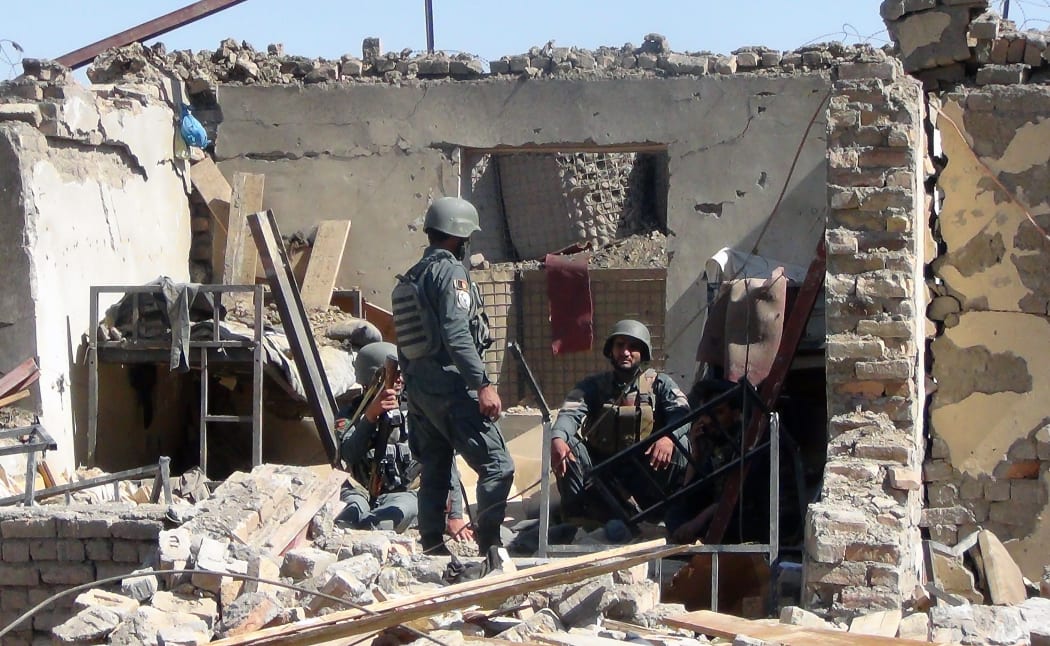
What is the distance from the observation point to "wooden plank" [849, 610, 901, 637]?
471 centimetres

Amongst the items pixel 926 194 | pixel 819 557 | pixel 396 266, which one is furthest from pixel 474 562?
pixel 396 266

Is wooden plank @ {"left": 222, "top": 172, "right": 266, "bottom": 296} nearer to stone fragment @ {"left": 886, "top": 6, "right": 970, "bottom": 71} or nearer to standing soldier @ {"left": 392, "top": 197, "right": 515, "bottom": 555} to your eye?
standing soldier @ {"left": 392, "top": 197, "right": 515, "bottom": 555}

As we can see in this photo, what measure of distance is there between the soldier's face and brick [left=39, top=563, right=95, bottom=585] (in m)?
2.73

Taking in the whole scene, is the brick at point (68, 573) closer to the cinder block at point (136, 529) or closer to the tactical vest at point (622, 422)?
the cinder block at point (136, 529)

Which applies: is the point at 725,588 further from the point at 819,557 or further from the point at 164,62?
the point at 164,62

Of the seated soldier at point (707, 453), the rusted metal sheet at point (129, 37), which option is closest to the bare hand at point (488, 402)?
the seated soldier at point (707, 453)

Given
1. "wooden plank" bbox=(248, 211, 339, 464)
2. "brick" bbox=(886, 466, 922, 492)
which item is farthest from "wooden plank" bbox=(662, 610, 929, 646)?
"wooden plank" bbox=(248, 211, 339, 464)

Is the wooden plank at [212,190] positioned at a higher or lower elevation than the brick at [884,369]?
higher

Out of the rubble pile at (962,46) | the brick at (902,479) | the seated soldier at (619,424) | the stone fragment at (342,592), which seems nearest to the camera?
the stone fragment at (342,592)

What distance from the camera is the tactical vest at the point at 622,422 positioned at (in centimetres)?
718

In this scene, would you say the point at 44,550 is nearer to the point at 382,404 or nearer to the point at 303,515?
the point at 303,515

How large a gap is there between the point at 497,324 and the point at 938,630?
7.46 m

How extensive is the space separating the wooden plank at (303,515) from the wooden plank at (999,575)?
2882 millimetres

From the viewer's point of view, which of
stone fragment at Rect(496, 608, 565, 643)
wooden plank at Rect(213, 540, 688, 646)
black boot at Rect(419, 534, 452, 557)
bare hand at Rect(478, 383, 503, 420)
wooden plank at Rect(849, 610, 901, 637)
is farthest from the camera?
black boot at Rect(419, 534, 452, 557)
